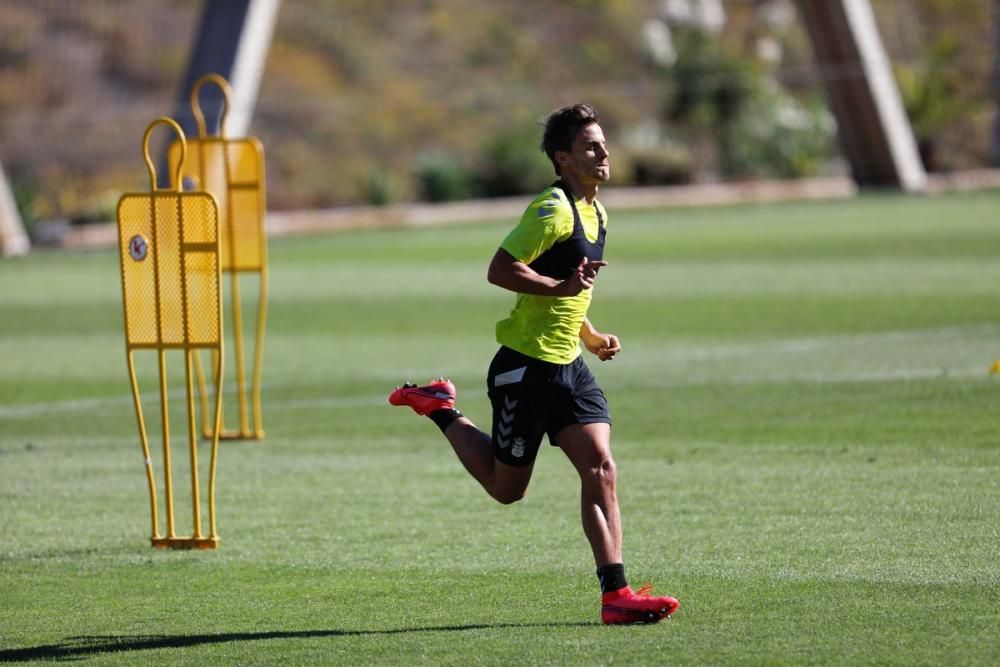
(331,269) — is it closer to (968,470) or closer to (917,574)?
(968,470)

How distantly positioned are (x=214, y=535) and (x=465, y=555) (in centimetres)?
125

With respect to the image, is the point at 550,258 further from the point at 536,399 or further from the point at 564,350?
the point at 536,399

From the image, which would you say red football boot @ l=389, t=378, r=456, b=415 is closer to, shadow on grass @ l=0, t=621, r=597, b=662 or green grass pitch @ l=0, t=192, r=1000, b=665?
green grass pitch @ l=0, t=192, r=1000, b=665

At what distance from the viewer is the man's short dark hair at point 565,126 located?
289 inches

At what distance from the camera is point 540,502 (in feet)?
33.7

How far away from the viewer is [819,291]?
21.9 meters

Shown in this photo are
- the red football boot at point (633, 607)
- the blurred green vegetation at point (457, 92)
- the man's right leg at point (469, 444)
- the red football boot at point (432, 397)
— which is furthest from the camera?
the blurred green vegetation at point (457, 92)

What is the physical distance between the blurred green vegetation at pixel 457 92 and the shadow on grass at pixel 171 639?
98.7 feet

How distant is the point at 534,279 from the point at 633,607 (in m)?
1.27

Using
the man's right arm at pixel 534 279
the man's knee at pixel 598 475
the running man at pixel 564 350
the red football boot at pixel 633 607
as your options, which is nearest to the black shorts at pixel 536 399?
the running man at pixel 564 350

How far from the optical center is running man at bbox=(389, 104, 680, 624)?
7180mm

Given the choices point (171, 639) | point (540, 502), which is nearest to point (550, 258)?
point (171, 639)

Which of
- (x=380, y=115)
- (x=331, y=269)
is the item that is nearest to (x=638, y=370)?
(x=331, y=269)

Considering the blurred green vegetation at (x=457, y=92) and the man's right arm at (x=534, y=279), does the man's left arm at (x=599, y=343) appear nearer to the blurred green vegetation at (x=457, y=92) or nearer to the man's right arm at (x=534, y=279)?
the man's right arm at (x=534, y=279)
